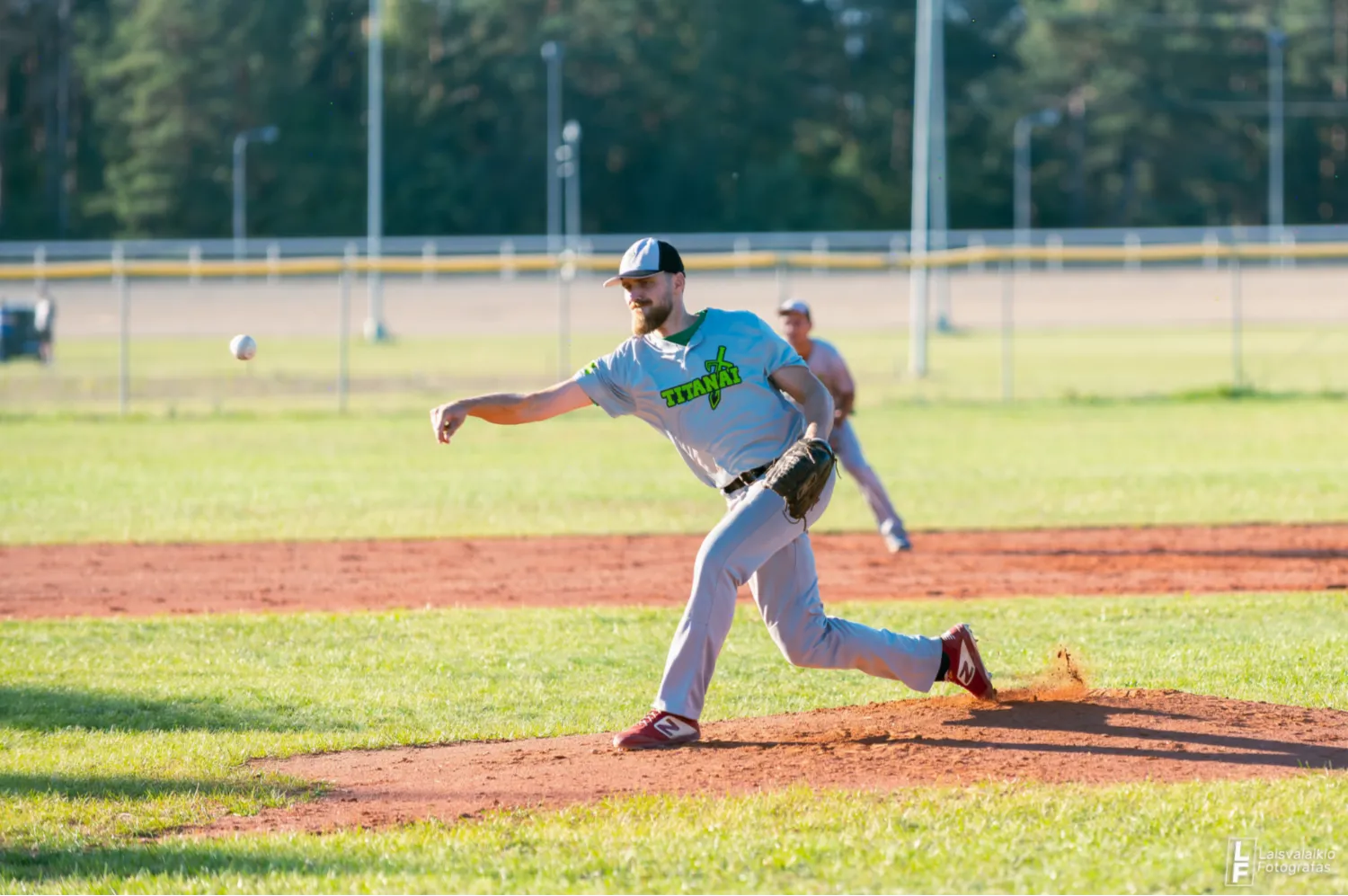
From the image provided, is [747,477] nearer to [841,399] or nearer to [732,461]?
[732,461]

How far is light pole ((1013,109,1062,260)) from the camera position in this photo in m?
70.3

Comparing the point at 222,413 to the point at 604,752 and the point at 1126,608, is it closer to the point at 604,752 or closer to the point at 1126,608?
the point at 1126,608

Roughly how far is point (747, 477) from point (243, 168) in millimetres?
63542

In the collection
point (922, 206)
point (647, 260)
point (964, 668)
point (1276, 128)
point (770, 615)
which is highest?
point (1276, 128)

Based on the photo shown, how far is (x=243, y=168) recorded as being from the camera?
6588cm

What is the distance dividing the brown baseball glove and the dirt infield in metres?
4.41

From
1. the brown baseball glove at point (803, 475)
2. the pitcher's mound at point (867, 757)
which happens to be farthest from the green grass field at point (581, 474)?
the brown baseball glove at point (803, 475)

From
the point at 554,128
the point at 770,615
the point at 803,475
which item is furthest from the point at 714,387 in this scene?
the point at 554,128

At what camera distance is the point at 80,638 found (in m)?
9.02

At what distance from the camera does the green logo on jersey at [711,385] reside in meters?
5.95

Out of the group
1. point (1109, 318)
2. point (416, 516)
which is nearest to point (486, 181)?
point (1109, 318)

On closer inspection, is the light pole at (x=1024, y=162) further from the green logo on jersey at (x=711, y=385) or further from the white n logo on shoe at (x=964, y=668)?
the green logo on jersey at (x=711, y=385)

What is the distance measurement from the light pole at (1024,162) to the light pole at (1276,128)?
9.39 metres

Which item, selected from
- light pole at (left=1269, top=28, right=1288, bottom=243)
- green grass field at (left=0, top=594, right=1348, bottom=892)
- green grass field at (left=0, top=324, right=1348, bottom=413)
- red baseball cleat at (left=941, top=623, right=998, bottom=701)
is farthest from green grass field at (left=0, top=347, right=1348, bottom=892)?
light pole at (left=1269, top=28, right=1288, bottom=243)
